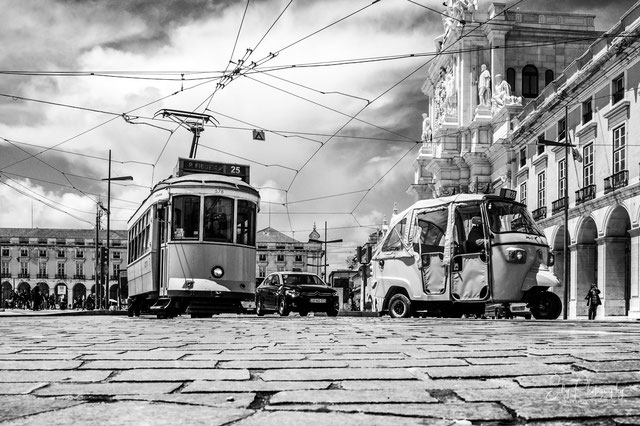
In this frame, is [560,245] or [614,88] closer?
[614,88]

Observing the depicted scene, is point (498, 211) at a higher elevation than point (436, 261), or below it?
higher

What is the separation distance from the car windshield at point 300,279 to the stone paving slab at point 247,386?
63.5ft

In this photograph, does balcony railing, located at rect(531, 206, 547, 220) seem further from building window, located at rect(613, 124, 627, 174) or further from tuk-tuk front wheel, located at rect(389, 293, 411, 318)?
tuk-tuk front wheel, located at rect(389, 293, 411, 318)

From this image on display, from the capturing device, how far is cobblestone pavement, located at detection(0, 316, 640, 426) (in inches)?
109

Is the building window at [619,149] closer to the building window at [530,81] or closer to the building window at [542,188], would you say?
the building window at [542,188]

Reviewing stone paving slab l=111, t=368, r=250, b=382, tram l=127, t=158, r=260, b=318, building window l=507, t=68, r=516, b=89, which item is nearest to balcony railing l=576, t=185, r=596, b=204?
building window l=507, t=68, r=516, b=89

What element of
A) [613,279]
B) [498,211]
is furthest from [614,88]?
[498,211]

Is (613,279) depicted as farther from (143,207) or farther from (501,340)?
(501,340)

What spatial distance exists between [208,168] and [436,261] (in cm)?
579

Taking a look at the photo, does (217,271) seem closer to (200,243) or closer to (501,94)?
(200,243)

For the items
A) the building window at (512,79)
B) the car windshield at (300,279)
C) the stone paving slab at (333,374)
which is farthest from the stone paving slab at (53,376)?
the building window at (512,79)

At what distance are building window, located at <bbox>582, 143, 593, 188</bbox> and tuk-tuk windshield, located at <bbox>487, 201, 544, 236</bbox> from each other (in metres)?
20.4

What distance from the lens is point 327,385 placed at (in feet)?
11.7

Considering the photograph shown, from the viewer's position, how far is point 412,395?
10.6 feet
